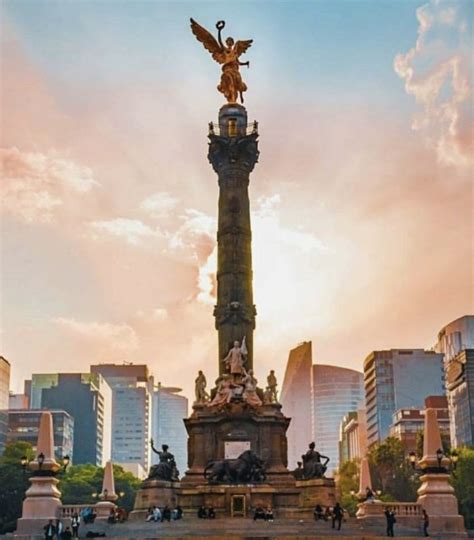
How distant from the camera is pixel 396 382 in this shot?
176 m

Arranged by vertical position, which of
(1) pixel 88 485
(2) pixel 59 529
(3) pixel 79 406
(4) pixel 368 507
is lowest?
(2) pixel 59 529

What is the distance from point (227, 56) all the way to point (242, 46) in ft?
4.48

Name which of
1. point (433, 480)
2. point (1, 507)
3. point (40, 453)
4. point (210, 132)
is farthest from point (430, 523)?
point (1, 507)

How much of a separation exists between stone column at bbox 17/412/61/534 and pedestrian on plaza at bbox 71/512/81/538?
3.36 feet

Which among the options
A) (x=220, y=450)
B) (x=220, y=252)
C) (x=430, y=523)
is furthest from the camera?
(x=220, y=252)

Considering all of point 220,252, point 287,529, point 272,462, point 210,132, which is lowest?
point 287,529

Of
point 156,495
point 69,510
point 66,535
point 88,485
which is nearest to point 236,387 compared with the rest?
point 156,495

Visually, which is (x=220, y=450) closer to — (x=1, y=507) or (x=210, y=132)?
(x=210, y=132)

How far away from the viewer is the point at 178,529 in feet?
150

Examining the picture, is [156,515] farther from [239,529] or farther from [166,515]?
[239,529]

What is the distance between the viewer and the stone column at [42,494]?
4697cm

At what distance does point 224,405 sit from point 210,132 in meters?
21.1

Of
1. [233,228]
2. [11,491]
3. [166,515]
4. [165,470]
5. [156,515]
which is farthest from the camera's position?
[11,491]

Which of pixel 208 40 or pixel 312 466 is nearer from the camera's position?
pixel 312 466
